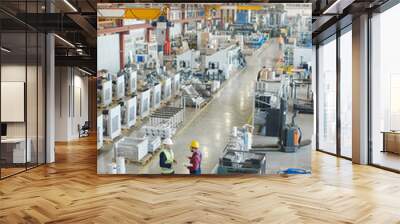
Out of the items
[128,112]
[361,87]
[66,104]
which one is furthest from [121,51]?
[66,104]

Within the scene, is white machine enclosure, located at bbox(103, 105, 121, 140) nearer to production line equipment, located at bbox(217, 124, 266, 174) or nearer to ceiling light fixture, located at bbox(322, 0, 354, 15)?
production line equipment, located at bbox(217, 124, 266, 174)

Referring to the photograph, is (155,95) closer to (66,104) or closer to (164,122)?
(164,122)

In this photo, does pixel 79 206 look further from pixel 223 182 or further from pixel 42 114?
pixel 42 114

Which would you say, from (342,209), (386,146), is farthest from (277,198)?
(386,146)

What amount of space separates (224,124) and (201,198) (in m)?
1.84

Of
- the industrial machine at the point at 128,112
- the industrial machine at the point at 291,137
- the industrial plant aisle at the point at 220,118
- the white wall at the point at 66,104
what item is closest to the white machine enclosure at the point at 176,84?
the industrial plant aisle at the point at 220,118

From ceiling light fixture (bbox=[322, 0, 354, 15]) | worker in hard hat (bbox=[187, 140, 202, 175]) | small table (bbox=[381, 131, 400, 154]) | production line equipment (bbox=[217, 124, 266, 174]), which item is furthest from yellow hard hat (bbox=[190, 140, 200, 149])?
small table (bbox=[381, 131, 400, 154])

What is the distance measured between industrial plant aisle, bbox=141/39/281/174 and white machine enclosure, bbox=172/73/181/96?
558mm

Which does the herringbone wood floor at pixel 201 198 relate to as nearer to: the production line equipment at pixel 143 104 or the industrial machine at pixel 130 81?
the production line equipment at pixel 143 104

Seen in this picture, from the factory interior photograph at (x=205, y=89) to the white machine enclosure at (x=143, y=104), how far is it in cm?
2

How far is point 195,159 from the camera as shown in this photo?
627 centimetres

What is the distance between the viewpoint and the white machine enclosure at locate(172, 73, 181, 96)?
6.35 meters

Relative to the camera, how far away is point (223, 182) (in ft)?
19.4

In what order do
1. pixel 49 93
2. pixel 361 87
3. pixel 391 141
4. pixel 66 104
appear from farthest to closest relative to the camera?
pixel 66 104
pixel 49 93
pixel 361 87
pixel 391 141
